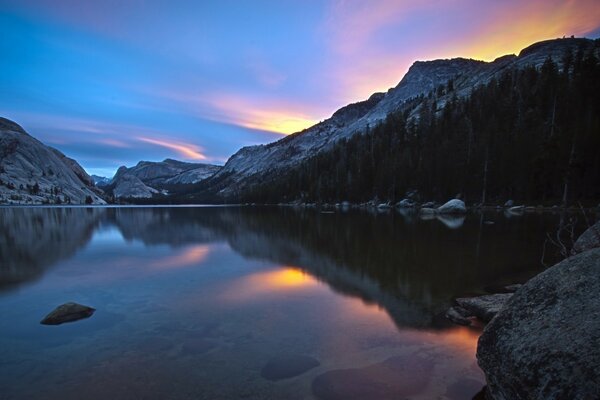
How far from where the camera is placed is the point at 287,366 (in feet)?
27.9

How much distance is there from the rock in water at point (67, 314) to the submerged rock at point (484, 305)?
Result: 14.2 meters

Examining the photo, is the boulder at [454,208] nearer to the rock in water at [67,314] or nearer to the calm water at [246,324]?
the calm water at [246,324]

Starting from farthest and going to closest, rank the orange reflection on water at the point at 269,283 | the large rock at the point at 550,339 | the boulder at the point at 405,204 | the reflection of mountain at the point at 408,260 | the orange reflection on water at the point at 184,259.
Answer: the boulder at the point at 405,204, the orange reflection on water at the point at 184,259, the orange reflection on water at the point at 269,283, the reflection of mountain at the point at 408,260, the large rock at the point at 550,339

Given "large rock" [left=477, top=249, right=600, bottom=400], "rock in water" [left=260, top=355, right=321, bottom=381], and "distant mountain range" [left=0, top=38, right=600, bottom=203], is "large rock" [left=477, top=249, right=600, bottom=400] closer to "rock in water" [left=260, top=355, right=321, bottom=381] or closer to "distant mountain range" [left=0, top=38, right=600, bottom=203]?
"rock in water" [left=260, top=355, right=321, bottom=381]

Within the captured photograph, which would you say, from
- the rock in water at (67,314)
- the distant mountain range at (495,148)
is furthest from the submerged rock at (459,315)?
the distant mountain range at (495,148)

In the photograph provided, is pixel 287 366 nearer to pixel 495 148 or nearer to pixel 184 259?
pixel 184 259

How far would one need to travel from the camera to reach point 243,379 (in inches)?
310

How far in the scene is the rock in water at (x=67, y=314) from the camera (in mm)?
11820

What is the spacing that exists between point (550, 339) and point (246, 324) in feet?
29.4

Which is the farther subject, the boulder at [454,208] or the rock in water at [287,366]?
the boulder at [454,208]

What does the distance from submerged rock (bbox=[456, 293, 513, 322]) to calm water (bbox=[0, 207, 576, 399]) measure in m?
1.01

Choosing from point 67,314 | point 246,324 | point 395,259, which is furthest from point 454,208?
point 67,314

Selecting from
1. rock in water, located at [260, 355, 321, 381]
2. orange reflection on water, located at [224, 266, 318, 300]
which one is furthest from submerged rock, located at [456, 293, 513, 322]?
orange reflection on water, located at [224, 266, 318, 300]

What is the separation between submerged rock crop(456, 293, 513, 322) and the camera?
11.2 m
